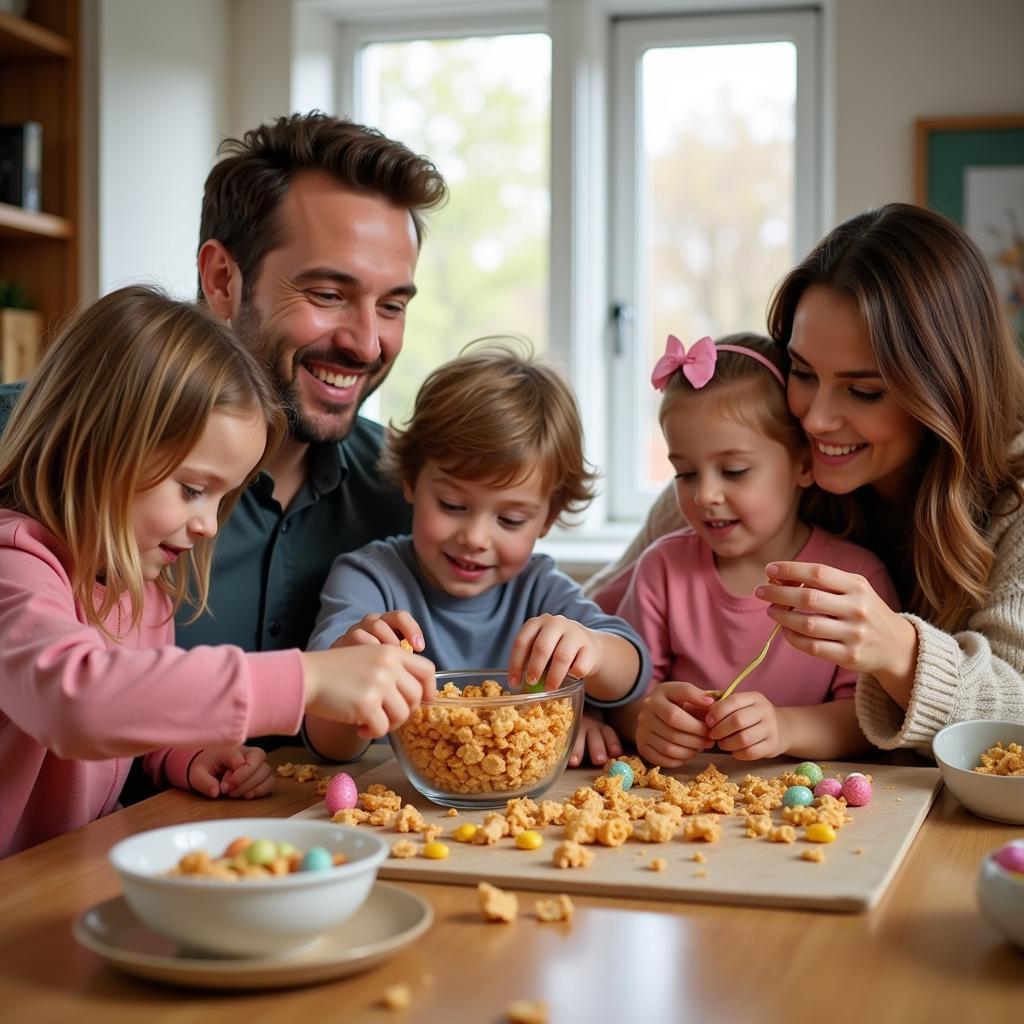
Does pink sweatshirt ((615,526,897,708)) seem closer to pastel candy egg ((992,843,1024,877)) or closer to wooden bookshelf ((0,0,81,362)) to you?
pastel candy egg ((992,843,1024,877))

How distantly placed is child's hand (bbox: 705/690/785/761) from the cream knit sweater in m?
0.12

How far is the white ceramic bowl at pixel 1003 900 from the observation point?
2.89 ft

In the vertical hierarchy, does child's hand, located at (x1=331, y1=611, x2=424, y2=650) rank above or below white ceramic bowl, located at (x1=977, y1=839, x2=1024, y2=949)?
above

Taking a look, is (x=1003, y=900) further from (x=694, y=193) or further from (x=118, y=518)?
(x=694, y=193)

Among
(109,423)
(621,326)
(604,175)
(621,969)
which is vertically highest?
(604,175)

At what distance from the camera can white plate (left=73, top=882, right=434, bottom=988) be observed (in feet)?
2.72

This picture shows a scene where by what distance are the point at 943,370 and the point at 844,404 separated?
123 millimetres

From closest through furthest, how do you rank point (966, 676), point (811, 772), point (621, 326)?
point (811, 772)
point (966, 676)
point (621, 326)

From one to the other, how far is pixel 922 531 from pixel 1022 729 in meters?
0.36

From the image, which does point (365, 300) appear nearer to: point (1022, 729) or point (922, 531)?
point (922, 531)

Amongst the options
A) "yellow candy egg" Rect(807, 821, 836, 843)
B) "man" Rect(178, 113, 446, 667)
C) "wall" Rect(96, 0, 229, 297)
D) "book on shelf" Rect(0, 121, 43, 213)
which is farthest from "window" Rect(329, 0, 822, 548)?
"yellow candy egg" Rect(807, 821, 836, 843)

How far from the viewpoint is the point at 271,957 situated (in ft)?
2.78

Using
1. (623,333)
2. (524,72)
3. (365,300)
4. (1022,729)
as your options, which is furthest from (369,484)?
(524,72)

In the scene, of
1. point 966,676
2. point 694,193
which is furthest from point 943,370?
point 694,193
